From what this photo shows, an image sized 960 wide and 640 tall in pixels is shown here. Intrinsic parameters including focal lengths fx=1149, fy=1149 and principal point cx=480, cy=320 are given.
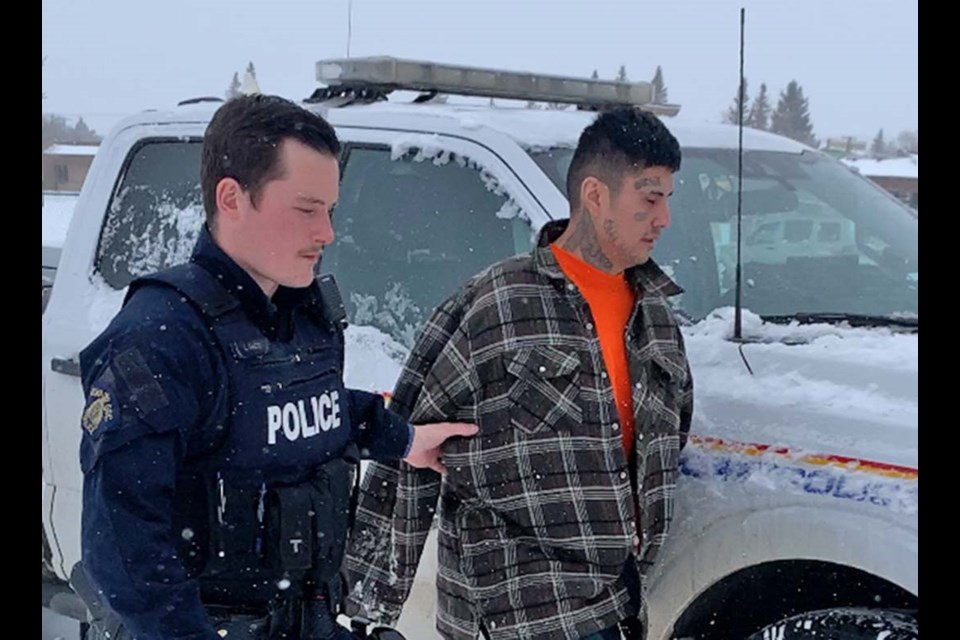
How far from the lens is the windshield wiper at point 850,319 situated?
257cm

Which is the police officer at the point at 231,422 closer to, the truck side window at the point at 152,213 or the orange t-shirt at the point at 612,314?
the orange t-shirt at the point at 612,314

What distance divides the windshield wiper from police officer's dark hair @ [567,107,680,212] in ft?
1.70

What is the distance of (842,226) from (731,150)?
384 millimetres

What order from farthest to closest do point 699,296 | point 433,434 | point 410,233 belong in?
point 410,233, point 699,296, point 433,434

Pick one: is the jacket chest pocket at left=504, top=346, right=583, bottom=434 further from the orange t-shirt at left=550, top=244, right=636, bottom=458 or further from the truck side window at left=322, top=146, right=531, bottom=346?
the truck side window at left=322, top=146, right=531, bottom=346

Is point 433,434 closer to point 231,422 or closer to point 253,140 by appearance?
point 231,422

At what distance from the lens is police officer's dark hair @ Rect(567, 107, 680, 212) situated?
233cm

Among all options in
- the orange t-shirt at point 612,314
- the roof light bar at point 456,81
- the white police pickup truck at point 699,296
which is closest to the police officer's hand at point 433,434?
the orange t-shirt at point 612,314

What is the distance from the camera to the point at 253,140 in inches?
71.5

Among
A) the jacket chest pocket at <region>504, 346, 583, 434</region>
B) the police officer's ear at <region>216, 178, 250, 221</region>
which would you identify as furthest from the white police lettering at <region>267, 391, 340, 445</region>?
the jacket chest pocket at <region>504, 346, 583, 434</region>

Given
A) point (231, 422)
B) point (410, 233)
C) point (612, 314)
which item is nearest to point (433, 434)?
point (612, 314)

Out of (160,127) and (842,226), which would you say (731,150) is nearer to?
(842,226)

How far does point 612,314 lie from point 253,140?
873 millimetres
